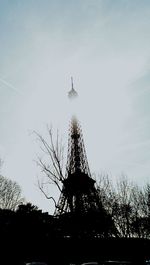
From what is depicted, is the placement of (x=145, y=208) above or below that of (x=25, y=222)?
above

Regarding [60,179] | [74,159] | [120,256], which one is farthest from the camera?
[74,159]

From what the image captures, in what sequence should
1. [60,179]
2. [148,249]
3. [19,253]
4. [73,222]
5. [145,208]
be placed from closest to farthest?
[60,179]
[73,222]
[19,253]
[148,249]
[145,208]

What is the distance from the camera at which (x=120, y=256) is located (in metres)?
28.2

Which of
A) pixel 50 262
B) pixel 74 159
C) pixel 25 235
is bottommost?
pixel 50 262

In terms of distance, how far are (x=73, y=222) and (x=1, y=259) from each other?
7277 millimetres

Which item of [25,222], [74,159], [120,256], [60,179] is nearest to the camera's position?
[60,179]

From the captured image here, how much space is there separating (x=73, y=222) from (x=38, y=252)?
741 cm

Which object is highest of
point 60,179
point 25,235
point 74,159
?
point 74,159

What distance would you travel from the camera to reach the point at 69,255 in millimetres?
25344

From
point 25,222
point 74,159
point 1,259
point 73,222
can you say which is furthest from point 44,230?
point 74,159

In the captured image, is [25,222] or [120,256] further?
[120,256]

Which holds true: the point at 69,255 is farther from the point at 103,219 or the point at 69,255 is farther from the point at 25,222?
the point at 103,219

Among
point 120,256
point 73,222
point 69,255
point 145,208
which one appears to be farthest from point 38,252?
point 145,208

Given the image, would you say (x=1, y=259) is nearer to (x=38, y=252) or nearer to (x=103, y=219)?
(x=38, y=252)
